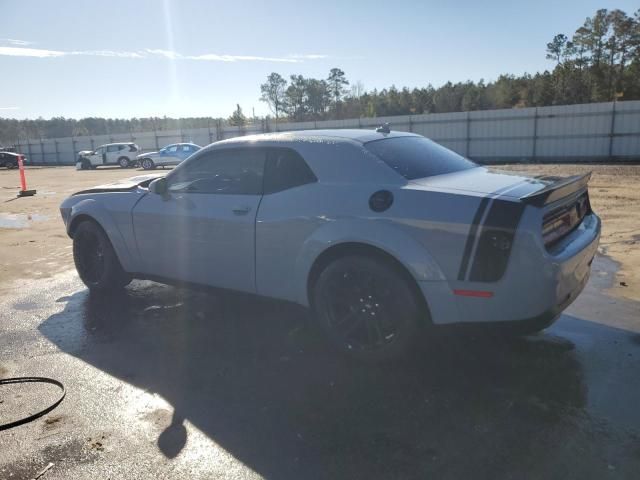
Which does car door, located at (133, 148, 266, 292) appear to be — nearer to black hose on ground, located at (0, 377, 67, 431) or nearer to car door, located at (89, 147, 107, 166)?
black hose on ground, located at (0, 377, 67, 431)

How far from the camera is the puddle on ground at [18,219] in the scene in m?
10.6

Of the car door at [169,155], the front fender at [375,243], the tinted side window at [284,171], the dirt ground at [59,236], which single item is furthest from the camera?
the car door at [169,155]

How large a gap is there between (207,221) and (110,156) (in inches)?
1246

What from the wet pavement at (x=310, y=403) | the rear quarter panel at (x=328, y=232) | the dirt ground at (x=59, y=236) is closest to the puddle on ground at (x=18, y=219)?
the dirt ground at (x=59, y=236)

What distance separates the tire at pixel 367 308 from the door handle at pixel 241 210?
2.81 feet

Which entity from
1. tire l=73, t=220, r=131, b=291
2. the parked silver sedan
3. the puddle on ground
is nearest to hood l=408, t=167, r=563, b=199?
tire l=73, t=220, r=131, b=291

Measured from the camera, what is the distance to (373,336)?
3650 millimetres

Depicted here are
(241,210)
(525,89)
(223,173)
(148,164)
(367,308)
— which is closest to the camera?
(367,308)

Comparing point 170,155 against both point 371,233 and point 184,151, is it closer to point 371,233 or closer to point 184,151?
point 184,151

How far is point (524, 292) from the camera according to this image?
3.10 metres

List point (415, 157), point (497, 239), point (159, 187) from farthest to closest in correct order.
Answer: point (159, 187), point (415, 157), point (497, 239)

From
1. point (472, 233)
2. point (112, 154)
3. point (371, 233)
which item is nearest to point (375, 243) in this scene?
point (371, 233)

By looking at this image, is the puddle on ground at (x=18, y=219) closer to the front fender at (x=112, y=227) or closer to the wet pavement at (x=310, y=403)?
the front fender at (x=112, y=227)

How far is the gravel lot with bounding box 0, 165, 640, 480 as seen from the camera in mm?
2678
